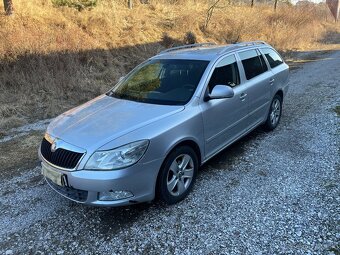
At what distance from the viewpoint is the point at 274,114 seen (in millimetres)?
6402

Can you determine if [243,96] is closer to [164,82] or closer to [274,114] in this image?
[164,82]

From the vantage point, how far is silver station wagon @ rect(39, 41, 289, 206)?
3348mm

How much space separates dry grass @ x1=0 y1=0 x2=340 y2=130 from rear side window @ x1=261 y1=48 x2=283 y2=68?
16.9ft

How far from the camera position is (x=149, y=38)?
598 inches

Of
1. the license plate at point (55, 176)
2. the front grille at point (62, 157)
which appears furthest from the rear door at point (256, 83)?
the license plate at point (55, 176)

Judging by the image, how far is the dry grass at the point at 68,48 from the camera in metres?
8.82

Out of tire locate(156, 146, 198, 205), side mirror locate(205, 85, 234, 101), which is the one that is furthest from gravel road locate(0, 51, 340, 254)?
side mirror locate(205, 85, 234, 101)

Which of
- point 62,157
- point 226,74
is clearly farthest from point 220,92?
point 62,157

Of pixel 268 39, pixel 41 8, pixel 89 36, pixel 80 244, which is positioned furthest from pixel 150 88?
pixel 268 39

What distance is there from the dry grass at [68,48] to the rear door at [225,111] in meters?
4.98

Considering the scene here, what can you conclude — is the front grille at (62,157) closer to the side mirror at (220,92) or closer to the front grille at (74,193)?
the front grille at (74,193)

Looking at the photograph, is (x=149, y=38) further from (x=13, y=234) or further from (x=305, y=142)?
(x=13, y=234)

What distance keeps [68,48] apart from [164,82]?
7.20 meters

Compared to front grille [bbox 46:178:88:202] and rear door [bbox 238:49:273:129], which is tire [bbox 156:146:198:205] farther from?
rear door [bbox 238:49:273:129]
